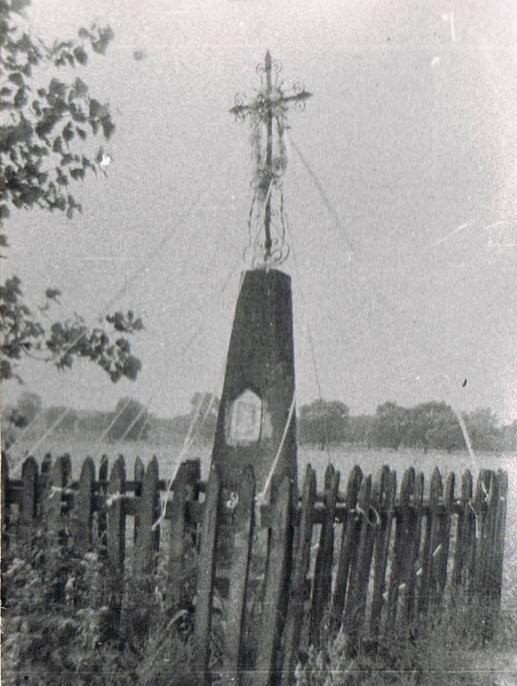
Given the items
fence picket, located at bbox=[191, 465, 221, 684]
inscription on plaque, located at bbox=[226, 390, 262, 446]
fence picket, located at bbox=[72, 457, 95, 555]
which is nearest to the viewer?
fence picket, located at bbox=[191, 465, 221, 684]

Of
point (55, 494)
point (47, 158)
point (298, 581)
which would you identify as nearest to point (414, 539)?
point (298, 581)

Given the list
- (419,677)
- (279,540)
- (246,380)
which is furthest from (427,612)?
(246,380)

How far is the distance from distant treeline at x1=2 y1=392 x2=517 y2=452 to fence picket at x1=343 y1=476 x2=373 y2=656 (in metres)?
0.31

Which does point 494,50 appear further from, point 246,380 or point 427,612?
point 427,612

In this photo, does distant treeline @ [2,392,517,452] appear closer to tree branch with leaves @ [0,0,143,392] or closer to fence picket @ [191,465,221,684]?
tree branch with leaves @ [0,0,143,392]

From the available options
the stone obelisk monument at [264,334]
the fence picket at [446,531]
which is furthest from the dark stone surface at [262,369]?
the fence picket at [446,531]

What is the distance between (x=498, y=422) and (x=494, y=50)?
201 centimetres

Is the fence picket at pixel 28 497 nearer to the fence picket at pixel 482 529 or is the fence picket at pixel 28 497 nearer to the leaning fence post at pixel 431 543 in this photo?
the leaning fence post at pixel 431 543

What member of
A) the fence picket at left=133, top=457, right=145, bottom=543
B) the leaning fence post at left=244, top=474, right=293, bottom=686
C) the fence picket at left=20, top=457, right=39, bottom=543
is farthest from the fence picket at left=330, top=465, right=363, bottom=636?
the fence picket at left=20, top=457, right=39, bottom=543

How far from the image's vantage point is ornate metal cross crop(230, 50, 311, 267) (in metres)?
3.55

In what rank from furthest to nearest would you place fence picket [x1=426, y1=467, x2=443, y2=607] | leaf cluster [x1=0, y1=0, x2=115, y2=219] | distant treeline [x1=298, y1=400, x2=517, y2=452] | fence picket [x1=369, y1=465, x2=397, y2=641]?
fence picket [x1=426, y1=467, x2=443, y2=607], fence picket [x1=369, y1=465, x2=397, y2=641], distant treeline [x1=298, y1=400, x2=517, y2=452], leaf cluster [x1=0, y1=0, x2=115, y2=219]

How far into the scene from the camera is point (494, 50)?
3457 mm

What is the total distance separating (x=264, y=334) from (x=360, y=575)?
61.4 inches

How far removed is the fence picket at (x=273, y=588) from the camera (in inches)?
133
